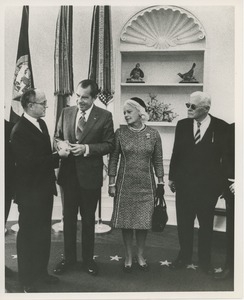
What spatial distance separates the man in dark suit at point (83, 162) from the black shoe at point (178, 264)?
0.54m

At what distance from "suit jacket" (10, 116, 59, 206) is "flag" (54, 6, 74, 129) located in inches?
9.0

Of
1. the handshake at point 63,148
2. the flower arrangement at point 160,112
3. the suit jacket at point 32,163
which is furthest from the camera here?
the flower arrangement at point 160,112

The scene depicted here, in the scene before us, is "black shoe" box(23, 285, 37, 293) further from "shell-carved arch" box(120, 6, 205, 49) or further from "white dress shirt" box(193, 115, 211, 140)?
"shell-carved arch" box(120, 6, 205, 49)

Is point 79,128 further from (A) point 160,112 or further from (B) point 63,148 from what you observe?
(A) point 160,112

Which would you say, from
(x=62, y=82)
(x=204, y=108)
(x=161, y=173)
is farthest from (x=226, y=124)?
(x=62, y=82)

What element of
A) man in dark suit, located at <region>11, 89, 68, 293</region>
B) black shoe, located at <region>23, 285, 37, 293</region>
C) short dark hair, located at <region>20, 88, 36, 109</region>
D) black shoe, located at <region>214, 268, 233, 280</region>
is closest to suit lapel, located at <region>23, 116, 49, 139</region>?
man in dark suit, located at <region>11, 89, 68, 293</region>

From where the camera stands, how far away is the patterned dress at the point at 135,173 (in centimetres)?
262

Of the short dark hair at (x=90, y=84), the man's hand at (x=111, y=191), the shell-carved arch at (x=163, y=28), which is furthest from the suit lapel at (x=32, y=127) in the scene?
the shell-carved arch at (x=163, y=28)

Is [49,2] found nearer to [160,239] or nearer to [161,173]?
[161,173]

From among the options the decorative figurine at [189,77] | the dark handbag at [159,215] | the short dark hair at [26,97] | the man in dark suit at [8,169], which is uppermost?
the decorative figurine at [189,77]

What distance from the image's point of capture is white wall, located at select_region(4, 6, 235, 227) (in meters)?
2.61

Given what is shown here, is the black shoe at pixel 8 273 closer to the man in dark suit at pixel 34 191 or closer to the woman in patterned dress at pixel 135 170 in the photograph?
the man in dark suit at pixel 34 191

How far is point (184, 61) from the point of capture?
110 inches

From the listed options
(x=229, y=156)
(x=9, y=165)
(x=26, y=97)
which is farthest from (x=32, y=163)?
(x=229, y=156)
